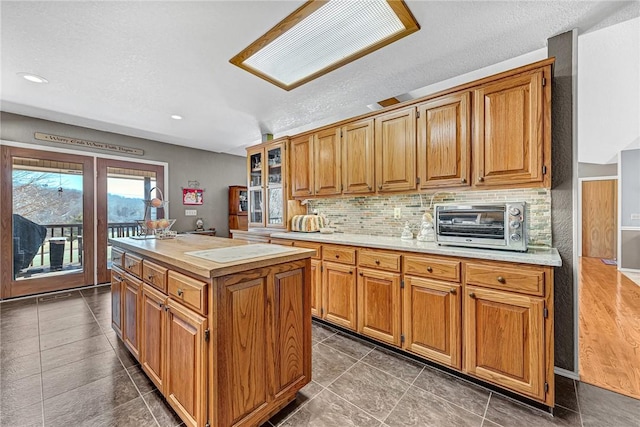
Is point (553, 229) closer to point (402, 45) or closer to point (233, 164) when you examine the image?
point (402, 45)

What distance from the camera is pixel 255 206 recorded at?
4.28 m

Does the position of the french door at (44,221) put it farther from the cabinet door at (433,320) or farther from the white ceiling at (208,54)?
the cabinet door at (433,320)

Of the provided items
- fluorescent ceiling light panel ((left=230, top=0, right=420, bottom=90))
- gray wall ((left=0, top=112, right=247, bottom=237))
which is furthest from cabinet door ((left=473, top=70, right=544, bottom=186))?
gray wall ((left=0, top=112, right=247, bottom=237))

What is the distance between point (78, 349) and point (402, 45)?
3.84 meters

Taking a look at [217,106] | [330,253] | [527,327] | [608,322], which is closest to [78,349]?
[330,253]

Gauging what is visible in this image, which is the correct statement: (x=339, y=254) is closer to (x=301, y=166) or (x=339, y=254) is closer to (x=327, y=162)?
(x=327, y=162)

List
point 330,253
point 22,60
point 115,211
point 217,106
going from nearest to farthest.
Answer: point 22,60 < point 330,253 < point 217,106 < point 115,211

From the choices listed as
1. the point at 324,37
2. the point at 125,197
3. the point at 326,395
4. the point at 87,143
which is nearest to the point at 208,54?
the point at 324,37

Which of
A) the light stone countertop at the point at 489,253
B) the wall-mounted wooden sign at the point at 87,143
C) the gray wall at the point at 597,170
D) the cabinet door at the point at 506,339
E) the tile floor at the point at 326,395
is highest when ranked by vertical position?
the wall-mounted wooden sign at the point at 87,143

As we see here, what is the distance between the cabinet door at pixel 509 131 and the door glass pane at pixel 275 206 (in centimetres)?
252

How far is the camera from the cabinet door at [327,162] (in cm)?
314

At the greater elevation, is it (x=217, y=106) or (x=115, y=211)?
(x=217, y=106)

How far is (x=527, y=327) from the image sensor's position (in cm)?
165

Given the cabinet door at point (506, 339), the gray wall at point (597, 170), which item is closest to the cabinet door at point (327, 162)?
the cabinet door at point (506, 339)
